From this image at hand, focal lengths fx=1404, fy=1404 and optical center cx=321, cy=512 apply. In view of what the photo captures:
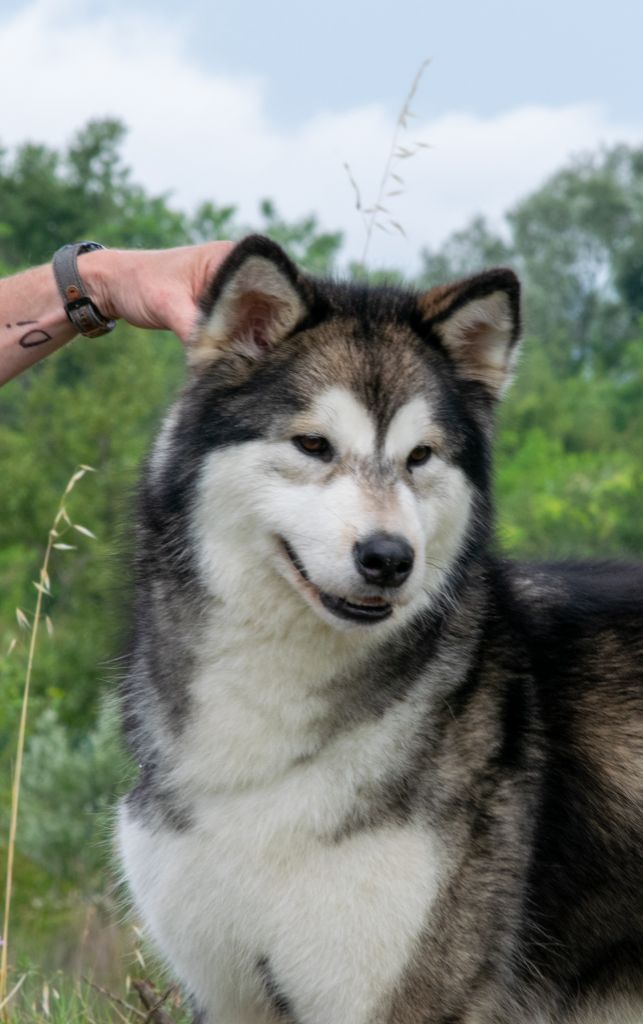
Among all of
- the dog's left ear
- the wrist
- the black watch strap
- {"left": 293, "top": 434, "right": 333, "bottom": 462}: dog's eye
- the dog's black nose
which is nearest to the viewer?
the dog's black nose

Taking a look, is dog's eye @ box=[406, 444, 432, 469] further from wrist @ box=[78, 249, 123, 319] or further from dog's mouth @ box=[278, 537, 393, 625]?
wrist @ box=[78, 249, 123, 319]

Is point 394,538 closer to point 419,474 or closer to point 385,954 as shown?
point 419,474

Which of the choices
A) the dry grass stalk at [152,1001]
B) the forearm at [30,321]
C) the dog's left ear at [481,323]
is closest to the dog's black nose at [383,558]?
the dog's left ear at [481,323]

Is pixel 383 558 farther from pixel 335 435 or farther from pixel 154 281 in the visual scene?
pixel 154 281

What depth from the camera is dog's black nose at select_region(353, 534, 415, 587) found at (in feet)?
12.4

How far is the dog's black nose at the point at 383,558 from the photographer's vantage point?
3.77m

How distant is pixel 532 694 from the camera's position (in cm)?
432

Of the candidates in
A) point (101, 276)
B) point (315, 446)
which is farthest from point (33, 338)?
point (315, 446)

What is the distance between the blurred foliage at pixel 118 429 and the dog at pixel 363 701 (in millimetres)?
467

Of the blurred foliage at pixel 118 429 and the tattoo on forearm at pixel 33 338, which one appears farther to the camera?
the blurred foliage at pixel 118 429

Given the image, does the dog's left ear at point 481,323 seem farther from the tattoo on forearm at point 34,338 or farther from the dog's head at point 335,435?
the tattoo on forearm at point 34,338

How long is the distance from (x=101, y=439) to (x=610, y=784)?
2793 cm

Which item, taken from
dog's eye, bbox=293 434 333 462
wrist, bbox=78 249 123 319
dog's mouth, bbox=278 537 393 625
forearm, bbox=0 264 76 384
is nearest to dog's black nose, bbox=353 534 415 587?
dog's mouth, bbox=278 537 393 625

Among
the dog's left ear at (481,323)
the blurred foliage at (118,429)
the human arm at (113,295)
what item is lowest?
the blurred foliage at (118,429)
